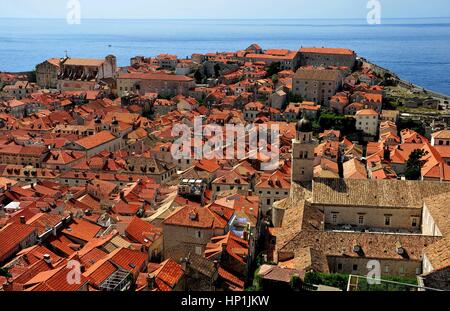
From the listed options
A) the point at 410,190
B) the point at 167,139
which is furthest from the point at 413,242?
the point at 167,139

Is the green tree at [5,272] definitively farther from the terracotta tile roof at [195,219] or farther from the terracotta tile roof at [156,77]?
the terracotta tile roof at [156,77]

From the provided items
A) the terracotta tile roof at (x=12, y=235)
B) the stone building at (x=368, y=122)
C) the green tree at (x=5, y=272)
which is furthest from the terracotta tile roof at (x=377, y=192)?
the stone building at (x=368, y=122)

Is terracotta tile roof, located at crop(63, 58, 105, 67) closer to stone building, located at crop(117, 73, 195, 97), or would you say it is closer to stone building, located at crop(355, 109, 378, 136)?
stone building, located at crop(117, 73, 195, 97)

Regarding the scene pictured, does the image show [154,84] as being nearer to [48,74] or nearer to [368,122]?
[48,74]

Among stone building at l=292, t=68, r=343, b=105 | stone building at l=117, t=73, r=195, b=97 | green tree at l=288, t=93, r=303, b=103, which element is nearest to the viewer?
green tree at l=288, t=93, r=303, b=103

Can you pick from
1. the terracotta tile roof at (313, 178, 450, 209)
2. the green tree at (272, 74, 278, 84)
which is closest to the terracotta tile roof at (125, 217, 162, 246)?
the terracotta tile roof at (313, 178, 450, 209)

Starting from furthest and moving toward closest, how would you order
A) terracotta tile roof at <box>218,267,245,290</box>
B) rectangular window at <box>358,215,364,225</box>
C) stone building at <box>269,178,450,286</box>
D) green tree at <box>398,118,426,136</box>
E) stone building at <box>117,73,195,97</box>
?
stone building at <box>117,73,195,97</box> < green tree at <box>398,118,426,136</box> < rectangular window at <box>358,215,364,225</box> < stone building at <box>269,178,450,286</box> < terracotta tile roof at <box>218,267,245,290</box>

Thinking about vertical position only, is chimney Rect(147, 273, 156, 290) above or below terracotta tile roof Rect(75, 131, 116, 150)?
above
